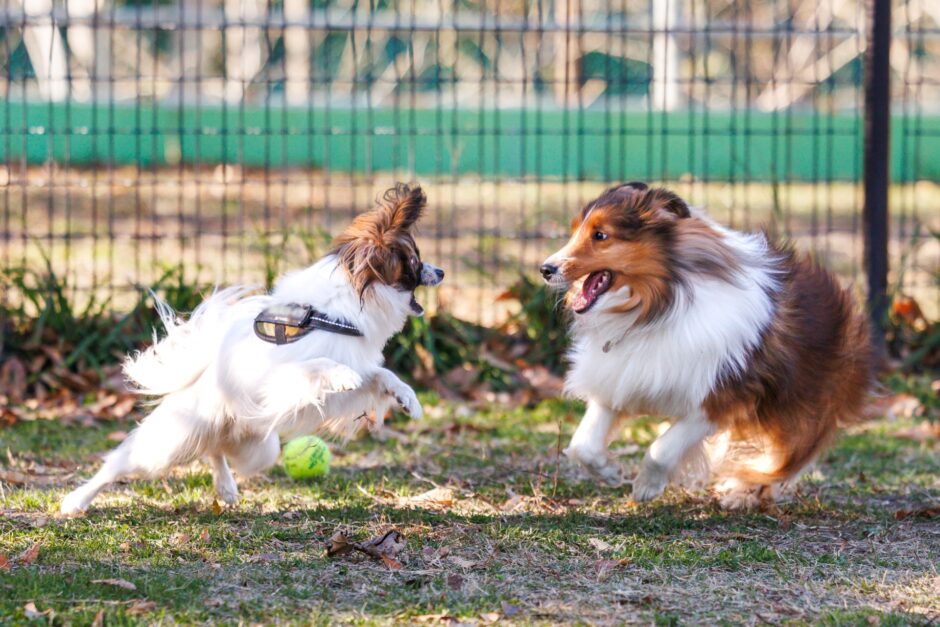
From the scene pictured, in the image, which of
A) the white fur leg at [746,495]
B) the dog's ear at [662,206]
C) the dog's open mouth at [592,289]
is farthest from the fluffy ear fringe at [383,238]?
the white fur leg at [746,495]

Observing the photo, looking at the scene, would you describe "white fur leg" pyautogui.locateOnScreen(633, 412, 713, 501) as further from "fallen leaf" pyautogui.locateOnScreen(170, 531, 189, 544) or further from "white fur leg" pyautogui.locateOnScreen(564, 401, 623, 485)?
"fallen leaf" pyautogui.locateOnScreen(170, 531, 189, 544)

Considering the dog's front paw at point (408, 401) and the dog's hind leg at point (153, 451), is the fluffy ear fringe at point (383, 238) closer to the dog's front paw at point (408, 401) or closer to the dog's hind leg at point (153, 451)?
the dog's front paw at point (408, 401)

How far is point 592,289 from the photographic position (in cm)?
423

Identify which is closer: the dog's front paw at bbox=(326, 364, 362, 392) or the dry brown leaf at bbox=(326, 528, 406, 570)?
the dry brown leaf at bbox=(326, 528, 406, 570)

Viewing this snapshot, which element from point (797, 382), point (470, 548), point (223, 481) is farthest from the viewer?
point (223, 481)

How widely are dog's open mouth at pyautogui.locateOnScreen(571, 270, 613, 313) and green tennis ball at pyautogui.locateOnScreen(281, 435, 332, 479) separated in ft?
4.10

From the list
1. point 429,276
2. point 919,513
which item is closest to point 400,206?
point 429,276

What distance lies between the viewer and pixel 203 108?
553 inches

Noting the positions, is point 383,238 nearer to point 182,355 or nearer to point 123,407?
point 182,355

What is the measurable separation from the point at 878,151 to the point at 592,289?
11.4ft

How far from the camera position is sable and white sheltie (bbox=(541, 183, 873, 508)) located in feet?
13.6

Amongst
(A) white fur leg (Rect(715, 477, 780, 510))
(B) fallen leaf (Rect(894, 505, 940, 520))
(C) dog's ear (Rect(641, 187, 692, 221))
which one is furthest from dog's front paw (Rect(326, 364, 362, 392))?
(B) fallen leaf (Rect(894, 505, 940, 520))

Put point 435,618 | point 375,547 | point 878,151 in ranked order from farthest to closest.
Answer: point 878,151 < point 375,547 < point 435,618

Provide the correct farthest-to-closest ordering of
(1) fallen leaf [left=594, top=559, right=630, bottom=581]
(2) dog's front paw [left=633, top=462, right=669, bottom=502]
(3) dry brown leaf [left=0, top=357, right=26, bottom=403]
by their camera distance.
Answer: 1. (3) dry brown leaf [left=0, top=357, right=26, bottom=403]
2. (2) dog's front paw [left=633, top=462, right=669, bottom=502]
3. (1) fallen leaf [left=594, top=559, right=630, bottom=581]
